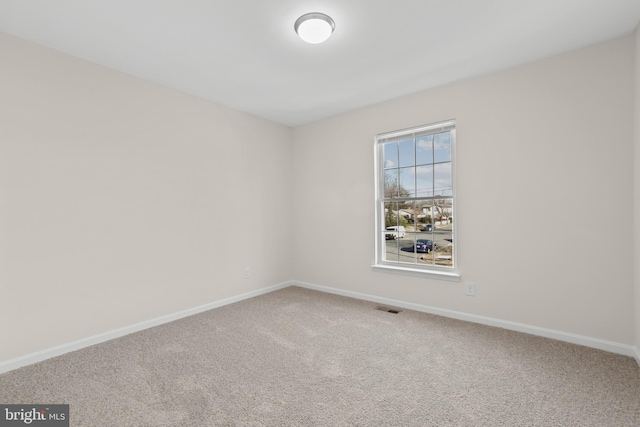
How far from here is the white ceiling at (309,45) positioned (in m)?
2.04

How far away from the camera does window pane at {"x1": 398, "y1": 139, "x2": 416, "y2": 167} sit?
12.0 ft

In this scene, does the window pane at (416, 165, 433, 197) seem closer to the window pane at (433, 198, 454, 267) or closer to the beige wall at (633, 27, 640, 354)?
the window pane at (433, 198, 454, 267)

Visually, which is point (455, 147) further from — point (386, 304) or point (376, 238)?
point (386, 304)

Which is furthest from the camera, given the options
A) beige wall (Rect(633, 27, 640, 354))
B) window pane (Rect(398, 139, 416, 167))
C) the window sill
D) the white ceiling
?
window pane (Rect(398, 139, 416, 167))

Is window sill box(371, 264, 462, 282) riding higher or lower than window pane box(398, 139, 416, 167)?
lower

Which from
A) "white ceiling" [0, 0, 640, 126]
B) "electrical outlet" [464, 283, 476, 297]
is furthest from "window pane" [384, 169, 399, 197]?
"electrical outlet" [464, 283, 476, 297]

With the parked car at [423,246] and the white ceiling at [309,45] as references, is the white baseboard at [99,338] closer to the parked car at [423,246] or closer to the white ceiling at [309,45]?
the parked car at [423,246]

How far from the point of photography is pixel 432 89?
3.37m

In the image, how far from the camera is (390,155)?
3.85m

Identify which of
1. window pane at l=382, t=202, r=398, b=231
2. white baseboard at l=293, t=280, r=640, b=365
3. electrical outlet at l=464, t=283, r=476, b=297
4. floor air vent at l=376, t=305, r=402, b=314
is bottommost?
floor air vent at l=376, t=305, r=402, b=314

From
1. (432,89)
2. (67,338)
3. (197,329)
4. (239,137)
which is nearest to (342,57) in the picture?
(432,89)

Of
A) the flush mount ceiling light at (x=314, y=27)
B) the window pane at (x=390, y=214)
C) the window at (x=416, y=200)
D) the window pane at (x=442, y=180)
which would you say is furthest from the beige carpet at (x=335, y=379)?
the flush mount ceiling light at (x=314, y=27)

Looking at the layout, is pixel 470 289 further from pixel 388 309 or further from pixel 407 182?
pixel 407 182

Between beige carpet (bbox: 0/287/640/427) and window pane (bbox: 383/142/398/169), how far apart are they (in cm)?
194
